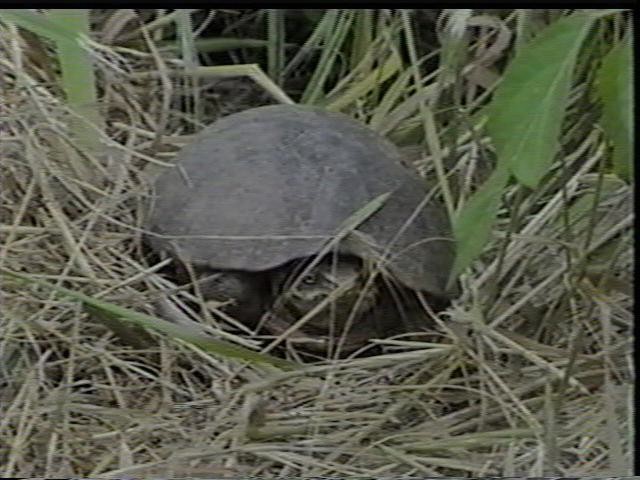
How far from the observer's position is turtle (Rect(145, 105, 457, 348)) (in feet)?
4.82

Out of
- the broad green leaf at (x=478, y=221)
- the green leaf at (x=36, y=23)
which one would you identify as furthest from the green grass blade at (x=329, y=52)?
the broad green leaf at (x=478, y=221)

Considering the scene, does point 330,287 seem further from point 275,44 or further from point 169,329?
point 275,44

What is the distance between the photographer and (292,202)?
1491 millimetres

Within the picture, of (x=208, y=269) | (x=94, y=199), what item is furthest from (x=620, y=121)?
(x=94, y=199)

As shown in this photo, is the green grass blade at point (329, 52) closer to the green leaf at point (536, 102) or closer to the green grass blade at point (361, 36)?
the green grass blade at point (361, 36)

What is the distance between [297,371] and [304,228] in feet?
0.73

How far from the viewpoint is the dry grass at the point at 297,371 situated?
1206 mm

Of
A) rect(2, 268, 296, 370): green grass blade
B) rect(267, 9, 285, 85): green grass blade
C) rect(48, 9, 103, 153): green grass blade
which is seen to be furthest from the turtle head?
rect(267, 9, 285, 85): green grass blade

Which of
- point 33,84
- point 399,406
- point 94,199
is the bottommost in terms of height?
point 399,406

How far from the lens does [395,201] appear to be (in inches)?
58.9

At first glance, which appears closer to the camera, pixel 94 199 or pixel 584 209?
pixel 584 209

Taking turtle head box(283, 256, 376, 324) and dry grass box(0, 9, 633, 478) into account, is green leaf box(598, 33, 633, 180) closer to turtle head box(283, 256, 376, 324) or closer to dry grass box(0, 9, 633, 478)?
dry grass box(0, 9, 633, 478)

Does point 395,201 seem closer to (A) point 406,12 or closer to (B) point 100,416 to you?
(A) point 406,12

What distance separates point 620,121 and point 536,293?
52 centimetres
